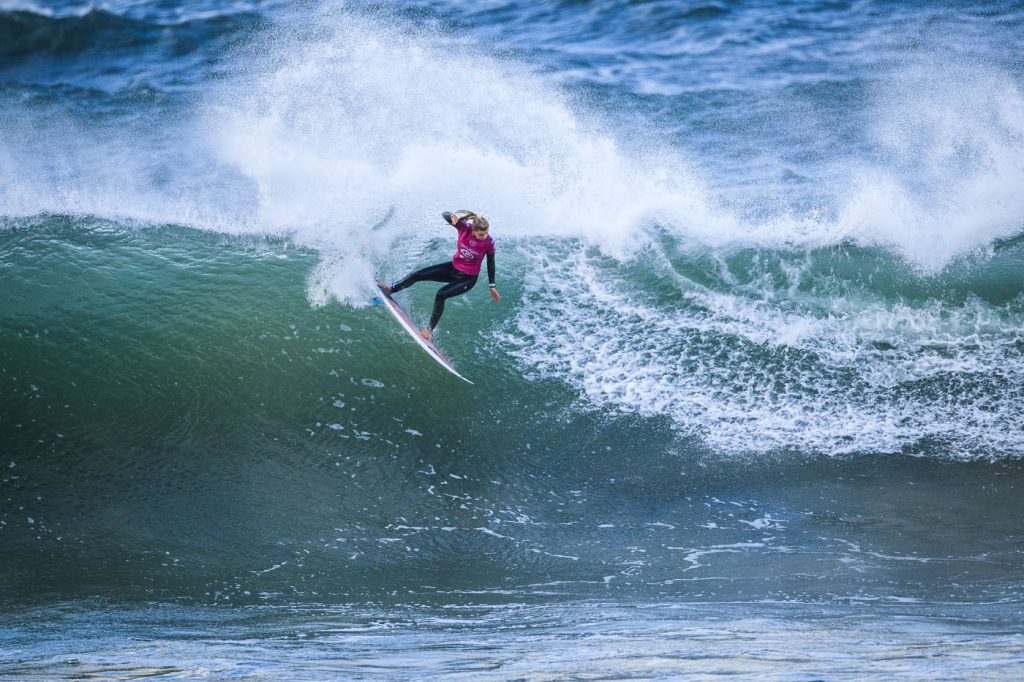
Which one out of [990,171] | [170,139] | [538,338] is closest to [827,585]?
[538,338]

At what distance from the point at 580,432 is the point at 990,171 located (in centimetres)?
751

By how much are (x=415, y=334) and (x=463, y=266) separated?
92 centimetres

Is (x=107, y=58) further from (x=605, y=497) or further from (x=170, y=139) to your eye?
(x=605, y=497)

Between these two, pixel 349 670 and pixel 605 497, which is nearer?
pixel 349 670

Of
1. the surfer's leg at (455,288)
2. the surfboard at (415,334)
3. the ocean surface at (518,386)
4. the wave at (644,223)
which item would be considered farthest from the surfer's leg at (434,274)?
the wave at (644,223)

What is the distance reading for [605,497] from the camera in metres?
7.75

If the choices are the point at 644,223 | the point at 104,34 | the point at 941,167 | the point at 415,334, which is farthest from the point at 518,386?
the point at 104,34

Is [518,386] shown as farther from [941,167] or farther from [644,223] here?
[941,167]

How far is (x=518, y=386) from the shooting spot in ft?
28.2

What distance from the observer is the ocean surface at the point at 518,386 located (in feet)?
20.0

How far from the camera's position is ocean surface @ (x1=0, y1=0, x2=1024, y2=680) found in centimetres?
609

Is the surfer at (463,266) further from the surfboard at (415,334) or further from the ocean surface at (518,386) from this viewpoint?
the ocean surface at (518,386)

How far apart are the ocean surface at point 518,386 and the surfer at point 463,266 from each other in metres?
0.78

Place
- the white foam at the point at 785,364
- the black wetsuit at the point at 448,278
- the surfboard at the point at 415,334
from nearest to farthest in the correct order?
1. the black wetsuit at the point at 448,278
2. the white foam at the point at 785,364
3. the surfboard at the point at 415,334
